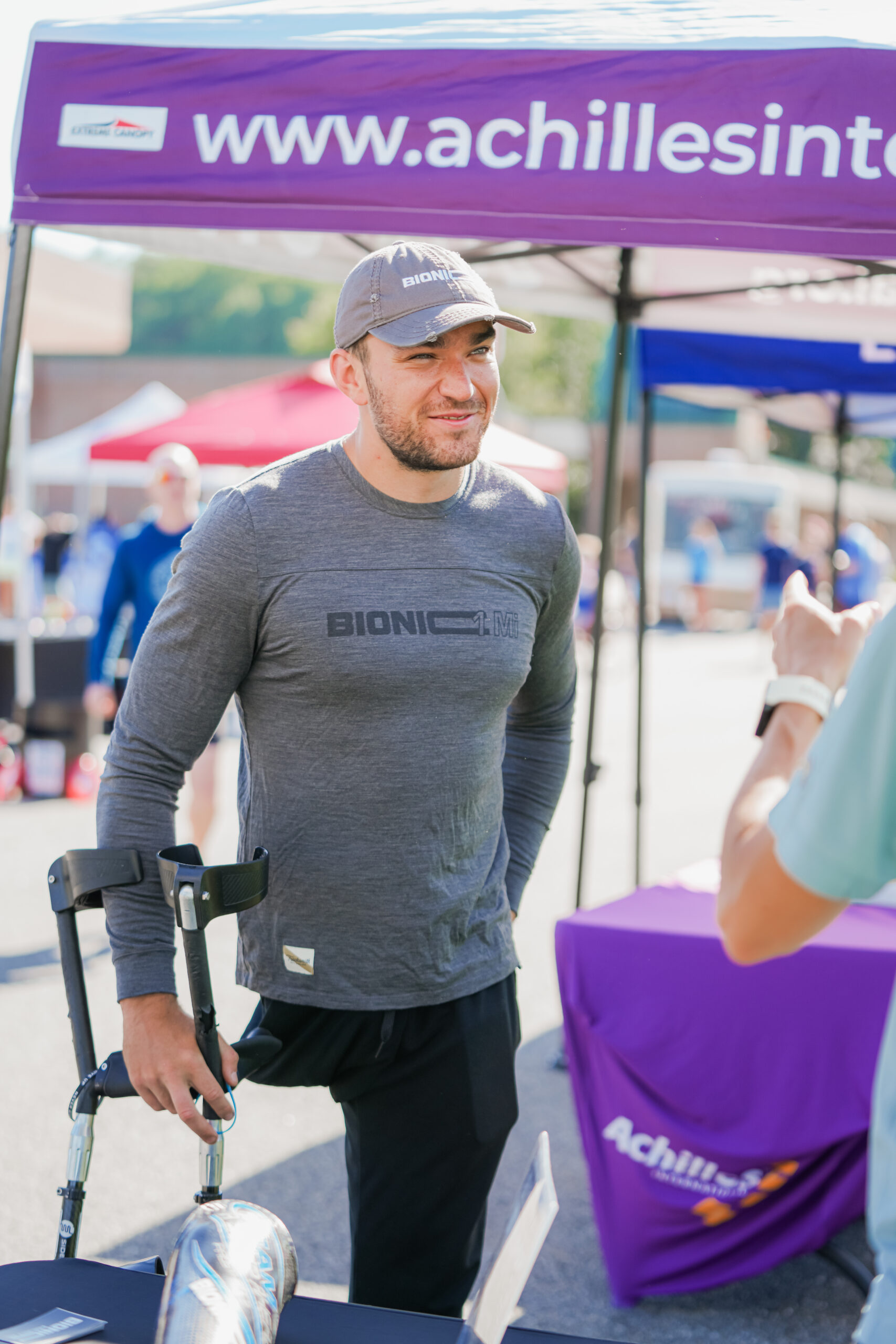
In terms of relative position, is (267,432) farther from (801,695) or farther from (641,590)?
(801,695)

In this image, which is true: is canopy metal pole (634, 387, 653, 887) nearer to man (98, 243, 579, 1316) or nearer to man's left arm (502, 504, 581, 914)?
man's left arm (502, 504, 581, 914)

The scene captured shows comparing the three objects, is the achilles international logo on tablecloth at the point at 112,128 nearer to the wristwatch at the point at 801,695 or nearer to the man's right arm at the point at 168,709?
the man's right arm at the point at 168,709

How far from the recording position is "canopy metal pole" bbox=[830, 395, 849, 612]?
7.59 metres

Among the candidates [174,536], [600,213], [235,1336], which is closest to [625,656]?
[174,536]

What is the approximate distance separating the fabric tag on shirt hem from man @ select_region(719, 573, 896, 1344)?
100 cm

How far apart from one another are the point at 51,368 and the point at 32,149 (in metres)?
51.6

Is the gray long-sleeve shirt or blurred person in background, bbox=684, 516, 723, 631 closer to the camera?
the gray long-sleeve shirt

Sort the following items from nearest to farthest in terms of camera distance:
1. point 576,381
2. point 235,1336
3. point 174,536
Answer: point 235,1336
point 174,536
point 576,381

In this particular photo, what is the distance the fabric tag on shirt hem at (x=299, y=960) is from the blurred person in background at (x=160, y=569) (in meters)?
3.83

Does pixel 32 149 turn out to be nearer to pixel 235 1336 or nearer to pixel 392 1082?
pixel 392 1082

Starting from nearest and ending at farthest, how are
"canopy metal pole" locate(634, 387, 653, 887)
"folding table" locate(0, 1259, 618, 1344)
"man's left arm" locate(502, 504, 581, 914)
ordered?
"folding table" locate(0, 1259, 618, 1344)
"man's left arm" locate(502, 504, 581, 914)
"canopy metal pole" locate(634, 387, 653, 887)

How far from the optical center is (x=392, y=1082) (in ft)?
6.81

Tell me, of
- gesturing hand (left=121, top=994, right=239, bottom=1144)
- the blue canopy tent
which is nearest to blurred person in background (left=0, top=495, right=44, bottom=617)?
the blue canopy tent

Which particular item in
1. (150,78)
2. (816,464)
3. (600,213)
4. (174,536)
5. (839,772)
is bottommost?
(839,772)
